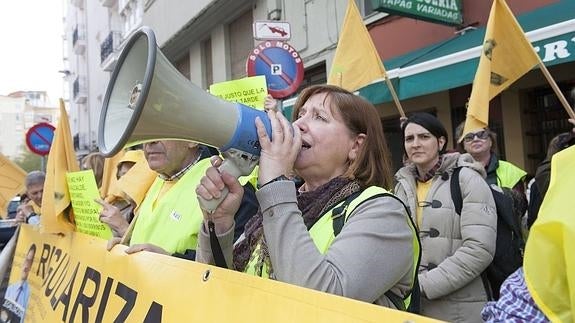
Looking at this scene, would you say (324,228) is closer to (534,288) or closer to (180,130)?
(180,130)

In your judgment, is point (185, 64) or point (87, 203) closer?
point (87, 203)

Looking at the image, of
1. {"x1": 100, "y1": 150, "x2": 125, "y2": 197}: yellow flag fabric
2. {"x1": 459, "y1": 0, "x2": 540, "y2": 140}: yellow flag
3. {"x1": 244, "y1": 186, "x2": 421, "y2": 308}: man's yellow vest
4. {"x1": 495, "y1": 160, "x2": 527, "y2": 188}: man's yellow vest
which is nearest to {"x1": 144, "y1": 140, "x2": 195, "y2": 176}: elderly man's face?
{"x1": 244, "y1": 186, "x2": 421, "y2": 308}: man's yellow vest

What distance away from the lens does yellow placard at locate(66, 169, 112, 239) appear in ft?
9.57

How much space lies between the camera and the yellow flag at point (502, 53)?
13.2 ft

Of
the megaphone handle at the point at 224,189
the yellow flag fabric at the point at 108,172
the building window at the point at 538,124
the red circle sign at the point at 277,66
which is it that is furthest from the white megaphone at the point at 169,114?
the building window at the point at 538,124

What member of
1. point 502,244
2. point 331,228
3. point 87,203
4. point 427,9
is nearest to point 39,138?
point 427,9

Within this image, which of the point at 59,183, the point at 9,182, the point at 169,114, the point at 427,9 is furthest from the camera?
the point at 427,9

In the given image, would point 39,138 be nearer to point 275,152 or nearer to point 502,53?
point 502,53

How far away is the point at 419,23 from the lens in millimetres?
8039

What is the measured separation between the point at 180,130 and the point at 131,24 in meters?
23.6

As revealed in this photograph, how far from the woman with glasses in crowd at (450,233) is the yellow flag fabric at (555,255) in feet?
6.63

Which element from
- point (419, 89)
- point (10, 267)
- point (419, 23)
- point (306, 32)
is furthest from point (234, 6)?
point (10, 267)

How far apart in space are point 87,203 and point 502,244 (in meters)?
2.22

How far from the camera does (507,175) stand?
420cm
